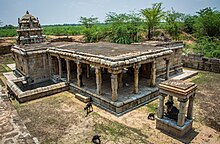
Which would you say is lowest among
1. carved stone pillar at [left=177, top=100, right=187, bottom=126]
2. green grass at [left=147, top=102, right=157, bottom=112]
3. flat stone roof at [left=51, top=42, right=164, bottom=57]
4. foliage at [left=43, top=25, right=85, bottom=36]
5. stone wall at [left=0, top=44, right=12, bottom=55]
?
green grass at [left=147, top=102, right=157, bottom=112]

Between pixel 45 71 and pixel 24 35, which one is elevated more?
pixel 24 35

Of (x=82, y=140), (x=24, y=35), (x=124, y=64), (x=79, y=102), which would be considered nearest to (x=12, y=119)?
(x=82, y=140)

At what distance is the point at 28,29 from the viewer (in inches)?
729

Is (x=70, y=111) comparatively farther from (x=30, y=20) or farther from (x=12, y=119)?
(x=30, y=20)

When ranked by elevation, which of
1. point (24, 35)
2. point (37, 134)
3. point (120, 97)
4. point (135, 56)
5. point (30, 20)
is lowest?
point (37, 134)

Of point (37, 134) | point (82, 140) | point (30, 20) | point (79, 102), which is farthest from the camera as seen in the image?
point (30, 20)

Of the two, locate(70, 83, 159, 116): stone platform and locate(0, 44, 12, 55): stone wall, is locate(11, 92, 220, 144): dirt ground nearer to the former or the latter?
locate(70, 83, 159, 116): stone platform

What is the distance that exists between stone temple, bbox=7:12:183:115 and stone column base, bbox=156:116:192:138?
2373 mm

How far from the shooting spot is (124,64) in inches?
392

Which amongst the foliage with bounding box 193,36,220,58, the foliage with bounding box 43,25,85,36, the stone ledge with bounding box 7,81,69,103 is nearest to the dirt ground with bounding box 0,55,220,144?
the stone ledge with bounding box 7,81,69,103

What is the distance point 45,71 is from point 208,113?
1267cm

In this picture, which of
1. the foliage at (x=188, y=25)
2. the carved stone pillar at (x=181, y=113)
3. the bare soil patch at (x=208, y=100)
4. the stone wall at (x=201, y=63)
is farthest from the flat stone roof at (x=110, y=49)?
the foliage at (x=188, y=25)

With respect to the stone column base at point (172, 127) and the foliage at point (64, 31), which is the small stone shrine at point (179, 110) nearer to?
the stone column base at point (172, 127)

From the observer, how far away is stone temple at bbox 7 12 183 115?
1047cm
